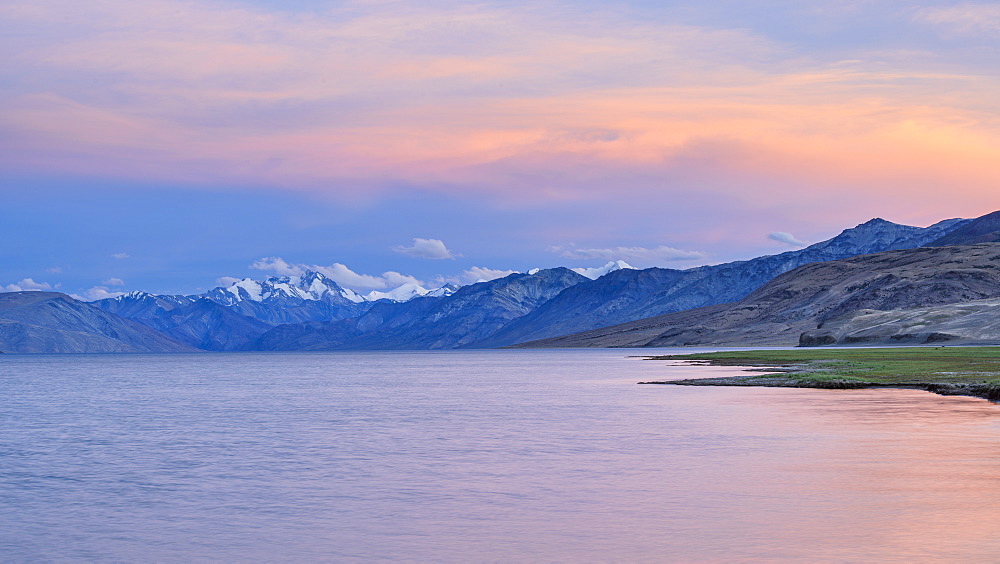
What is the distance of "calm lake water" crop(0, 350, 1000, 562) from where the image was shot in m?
25.0

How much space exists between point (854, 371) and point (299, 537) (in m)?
81.3

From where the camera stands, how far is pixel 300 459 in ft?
143

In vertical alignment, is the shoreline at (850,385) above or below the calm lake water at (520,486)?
above

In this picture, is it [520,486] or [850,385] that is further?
[850,385]

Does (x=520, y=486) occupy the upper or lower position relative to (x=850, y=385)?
lower

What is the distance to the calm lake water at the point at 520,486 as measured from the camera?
82.1 feet

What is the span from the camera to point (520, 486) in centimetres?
3438

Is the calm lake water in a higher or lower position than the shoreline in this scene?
lower

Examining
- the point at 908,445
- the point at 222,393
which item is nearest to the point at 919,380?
the point at 908,445

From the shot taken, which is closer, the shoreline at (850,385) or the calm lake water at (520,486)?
the calm lake water at (520,486)

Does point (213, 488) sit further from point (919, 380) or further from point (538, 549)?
point (919, 380)

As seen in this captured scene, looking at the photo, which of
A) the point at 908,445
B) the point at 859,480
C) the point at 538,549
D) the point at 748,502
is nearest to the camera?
the point at 538,549

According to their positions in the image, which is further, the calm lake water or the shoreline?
the shoreline

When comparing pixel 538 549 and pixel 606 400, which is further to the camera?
pixel 606 400
